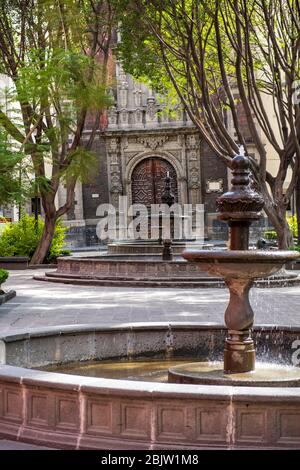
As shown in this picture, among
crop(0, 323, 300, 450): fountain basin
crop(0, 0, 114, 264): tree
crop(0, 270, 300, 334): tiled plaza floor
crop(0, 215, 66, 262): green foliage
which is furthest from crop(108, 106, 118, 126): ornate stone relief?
crop(0, 323, 300, 450): fountain basin

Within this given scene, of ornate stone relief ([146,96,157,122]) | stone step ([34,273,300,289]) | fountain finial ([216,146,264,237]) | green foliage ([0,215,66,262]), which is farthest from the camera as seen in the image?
ornate stone relief ([146,96,157,122])

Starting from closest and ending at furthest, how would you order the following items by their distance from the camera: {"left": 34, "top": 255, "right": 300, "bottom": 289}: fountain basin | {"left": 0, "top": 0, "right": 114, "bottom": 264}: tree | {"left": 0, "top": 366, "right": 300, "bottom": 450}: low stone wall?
{"left": 0, "top": 366, "right": 300, "bottom": 450}: low stone wall, {"left": 34, "top": 255, "right": 300, "bottom": 289}: fountain basin, {"left": 0, "top": 0, "right": 114, "bottom": 264}: tree

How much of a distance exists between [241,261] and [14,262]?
1944 cm

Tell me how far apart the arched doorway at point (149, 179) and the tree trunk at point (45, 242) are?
43.8ft

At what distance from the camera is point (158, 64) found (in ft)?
76.2

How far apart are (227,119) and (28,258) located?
1530 centimetres

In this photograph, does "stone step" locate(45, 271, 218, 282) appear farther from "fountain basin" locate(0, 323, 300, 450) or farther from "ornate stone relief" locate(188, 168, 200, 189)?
"ornate stone relief" locate(188, 168, 200, 189)

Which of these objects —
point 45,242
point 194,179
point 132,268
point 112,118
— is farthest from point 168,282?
point 112,118

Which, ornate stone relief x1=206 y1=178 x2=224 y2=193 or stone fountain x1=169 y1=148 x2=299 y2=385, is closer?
stone fountain x1=169 y1=148 x2=299 y2=385

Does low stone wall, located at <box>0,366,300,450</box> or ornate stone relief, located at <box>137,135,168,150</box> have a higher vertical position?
ornate stone relief, located at <box>137,135,168,150</box>

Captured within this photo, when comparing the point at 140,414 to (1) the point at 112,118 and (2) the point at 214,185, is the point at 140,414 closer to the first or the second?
(2) the point at 214,185

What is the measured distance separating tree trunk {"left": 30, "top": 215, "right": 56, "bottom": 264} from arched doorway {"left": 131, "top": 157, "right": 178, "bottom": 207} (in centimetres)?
1335

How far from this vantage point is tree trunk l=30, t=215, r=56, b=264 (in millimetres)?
24703

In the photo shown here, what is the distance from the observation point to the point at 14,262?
2530 centimetres
